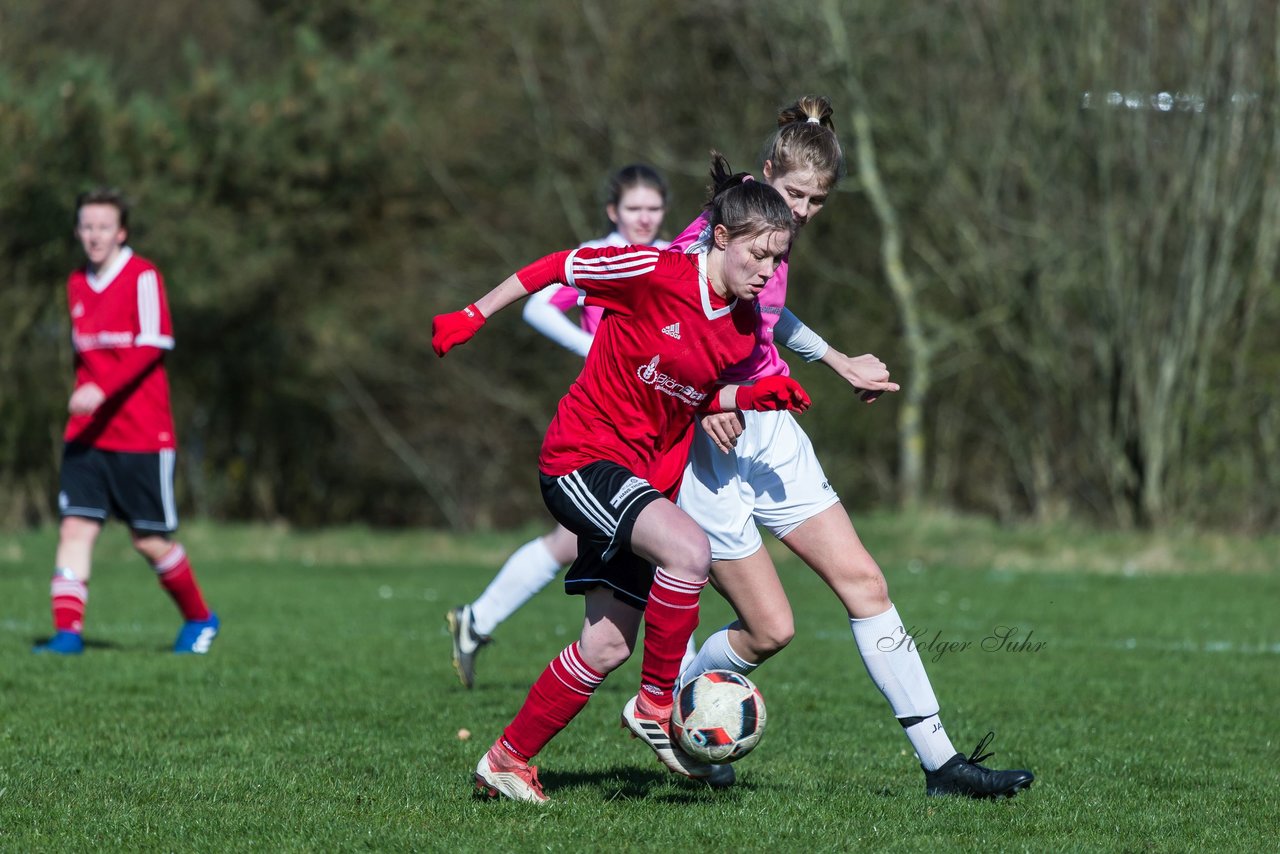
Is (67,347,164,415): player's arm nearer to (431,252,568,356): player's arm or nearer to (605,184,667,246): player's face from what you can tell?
(605,184,667,246): player's face

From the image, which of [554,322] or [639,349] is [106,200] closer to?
[554,322]

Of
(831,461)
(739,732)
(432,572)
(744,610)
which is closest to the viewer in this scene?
(739,732)

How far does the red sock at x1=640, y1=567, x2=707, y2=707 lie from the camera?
13.9 ft

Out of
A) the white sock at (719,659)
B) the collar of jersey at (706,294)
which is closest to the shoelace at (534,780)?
the white sock at (719,659)

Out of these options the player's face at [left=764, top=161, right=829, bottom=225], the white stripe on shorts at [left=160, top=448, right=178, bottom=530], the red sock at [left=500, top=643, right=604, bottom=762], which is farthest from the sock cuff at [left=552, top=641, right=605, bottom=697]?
the white stripe on shorts at [left=160, top=448, right=178, bottom=530]

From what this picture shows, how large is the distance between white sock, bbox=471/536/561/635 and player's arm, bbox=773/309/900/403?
211 cm

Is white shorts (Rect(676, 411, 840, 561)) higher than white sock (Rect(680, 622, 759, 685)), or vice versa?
white shorts (Rect(676, 411, 840, 561))

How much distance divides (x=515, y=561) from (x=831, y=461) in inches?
549

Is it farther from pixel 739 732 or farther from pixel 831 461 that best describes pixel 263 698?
pixel 831 461

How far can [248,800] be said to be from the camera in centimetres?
442

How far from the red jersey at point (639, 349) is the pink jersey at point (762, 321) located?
0.55 feet

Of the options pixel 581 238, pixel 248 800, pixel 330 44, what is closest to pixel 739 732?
pixel 248 800

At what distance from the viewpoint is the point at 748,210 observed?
A: 14.1ft

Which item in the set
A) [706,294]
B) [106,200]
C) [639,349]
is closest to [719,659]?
[639,349]
